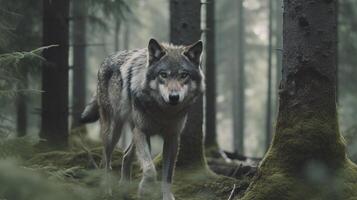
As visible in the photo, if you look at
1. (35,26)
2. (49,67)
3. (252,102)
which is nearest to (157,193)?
(49,67)

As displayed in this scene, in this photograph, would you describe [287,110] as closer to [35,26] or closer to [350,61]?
[35,26]

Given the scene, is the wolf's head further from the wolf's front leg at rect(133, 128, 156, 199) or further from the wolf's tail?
the wolf's tail

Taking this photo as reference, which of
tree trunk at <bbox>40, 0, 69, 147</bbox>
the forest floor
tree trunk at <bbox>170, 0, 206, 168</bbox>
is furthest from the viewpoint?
tree trunk at <bbox>40, 0, 69, 147</bbox>

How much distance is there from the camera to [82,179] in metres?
6.81

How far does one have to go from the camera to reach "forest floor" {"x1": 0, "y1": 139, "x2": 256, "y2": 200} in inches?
137

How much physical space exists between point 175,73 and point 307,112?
1733mm

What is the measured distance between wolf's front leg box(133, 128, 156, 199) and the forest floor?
41 centimetres

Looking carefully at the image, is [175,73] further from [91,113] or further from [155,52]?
[91,113]

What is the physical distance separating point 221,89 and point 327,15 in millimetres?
48337

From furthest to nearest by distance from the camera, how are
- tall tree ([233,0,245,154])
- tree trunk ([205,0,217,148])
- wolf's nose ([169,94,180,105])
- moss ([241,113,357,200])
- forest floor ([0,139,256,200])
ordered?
tall tree ([233,0,245,154])
tree trunk ([205,0,217,148])
wolf's nose ([169,94,180,105])
moss ([241,113,357,200])
forest floor ([0,139,256,200])

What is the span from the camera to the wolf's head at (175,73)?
276 inches

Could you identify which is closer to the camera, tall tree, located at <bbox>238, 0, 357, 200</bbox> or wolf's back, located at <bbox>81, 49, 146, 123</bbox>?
tall tree, located at <bbox>238, 0, 357, 200</bbox>

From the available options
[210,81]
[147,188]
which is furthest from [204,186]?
[210,81]

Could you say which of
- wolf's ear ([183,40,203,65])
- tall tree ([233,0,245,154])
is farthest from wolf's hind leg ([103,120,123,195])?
tall tree ([233,0,245,154])
